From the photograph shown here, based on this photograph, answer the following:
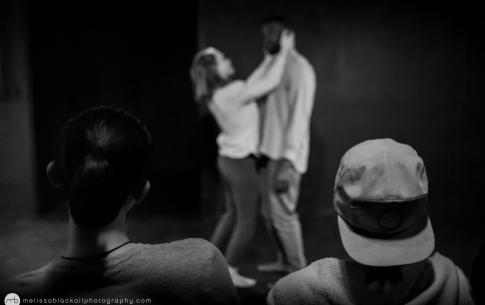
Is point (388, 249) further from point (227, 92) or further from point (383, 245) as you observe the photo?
point (227, 92)

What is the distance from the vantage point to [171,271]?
1.12 metres

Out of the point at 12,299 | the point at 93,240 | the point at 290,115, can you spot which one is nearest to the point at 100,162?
the point at 93,240

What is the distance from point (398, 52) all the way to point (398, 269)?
296 centimetres

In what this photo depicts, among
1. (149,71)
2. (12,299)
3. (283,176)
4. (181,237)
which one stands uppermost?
(149,71)

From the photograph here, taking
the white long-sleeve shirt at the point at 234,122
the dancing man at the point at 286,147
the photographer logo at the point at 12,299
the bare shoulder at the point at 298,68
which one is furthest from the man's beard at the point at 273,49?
the photographer logo at the point at 12,299

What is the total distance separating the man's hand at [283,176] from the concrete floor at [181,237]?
0.57 metres

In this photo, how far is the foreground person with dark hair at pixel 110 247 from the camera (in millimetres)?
1093

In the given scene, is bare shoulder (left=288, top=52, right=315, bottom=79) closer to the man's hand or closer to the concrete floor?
the man's hand

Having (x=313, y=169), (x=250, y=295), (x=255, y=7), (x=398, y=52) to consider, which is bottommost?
(x=250, y=295)

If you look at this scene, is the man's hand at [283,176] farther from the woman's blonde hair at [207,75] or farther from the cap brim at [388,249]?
the cap brim at [388,249]

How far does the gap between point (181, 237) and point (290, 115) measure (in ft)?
4.82

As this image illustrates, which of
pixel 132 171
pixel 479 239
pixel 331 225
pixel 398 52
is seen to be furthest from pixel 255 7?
pixel 132 171

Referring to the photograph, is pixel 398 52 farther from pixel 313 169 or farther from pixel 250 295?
pixel 250 295

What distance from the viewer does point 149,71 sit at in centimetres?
696
